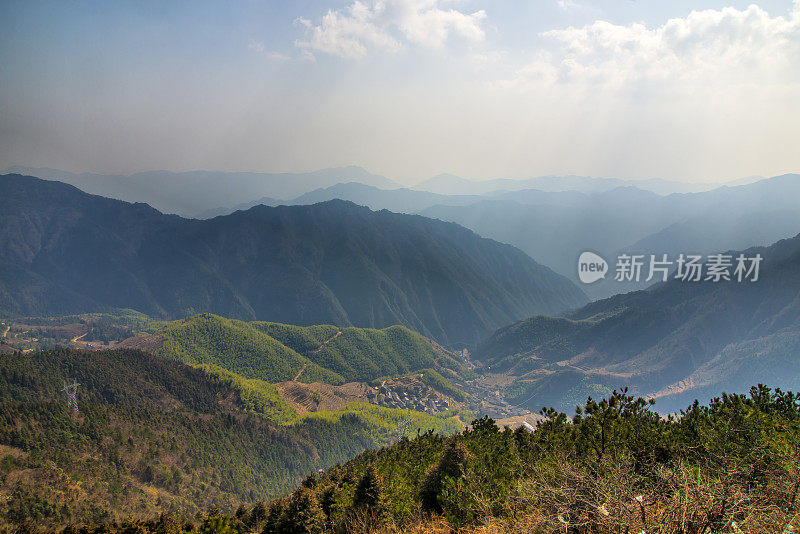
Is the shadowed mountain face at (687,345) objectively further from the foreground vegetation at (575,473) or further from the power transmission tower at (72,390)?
the power transmission tower at (72,390)

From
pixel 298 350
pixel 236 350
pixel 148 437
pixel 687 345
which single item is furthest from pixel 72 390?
pixel 687 345

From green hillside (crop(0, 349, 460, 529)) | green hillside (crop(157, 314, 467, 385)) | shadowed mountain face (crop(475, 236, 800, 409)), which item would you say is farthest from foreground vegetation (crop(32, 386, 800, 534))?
shadowed mountain face (crop(475, 236, 800, 409))

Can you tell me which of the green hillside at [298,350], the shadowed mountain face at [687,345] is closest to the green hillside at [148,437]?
the green hillside at [298,350]

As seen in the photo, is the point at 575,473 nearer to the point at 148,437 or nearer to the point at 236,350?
the point at 148,437

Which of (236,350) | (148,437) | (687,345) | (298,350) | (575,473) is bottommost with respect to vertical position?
(298,350)

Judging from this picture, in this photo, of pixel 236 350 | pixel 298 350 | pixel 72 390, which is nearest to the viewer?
pixel 72 390

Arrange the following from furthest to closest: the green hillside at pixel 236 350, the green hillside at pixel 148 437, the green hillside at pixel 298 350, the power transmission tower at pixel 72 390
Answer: the green hillside at pixel 298 350
the green hillside at pixel 236 350
the power transmission tower at pixel 72 390
the green hillside at pixel 148 437

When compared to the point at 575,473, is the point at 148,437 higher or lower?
lower
